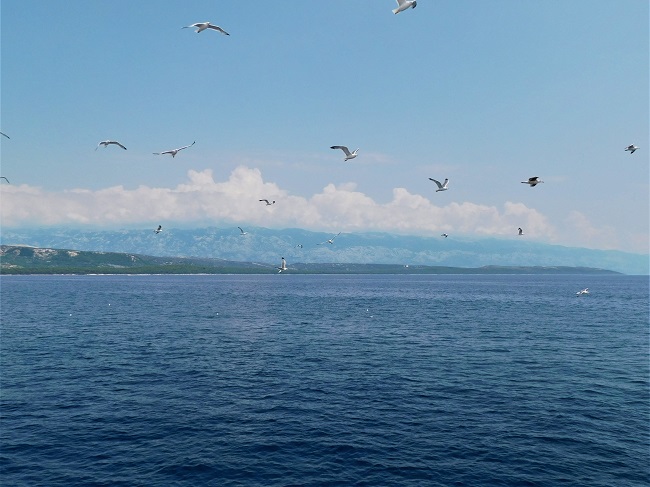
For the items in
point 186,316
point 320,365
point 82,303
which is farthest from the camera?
point 82,303

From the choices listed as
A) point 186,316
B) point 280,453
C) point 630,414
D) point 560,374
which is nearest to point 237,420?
point 280,453

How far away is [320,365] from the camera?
6594cm

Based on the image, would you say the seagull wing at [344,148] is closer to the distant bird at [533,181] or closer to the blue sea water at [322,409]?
the distant bird at [533,181]

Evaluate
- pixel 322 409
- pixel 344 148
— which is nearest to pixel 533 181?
pixel 344 148

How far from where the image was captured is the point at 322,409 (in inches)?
1818

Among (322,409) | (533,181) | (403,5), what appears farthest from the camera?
(322,409)

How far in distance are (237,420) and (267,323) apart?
70.3 m

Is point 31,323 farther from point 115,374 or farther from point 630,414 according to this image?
point 630,414

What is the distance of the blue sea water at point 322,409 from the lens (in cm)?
3319

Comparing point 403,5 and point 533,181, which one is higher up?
point 403,5

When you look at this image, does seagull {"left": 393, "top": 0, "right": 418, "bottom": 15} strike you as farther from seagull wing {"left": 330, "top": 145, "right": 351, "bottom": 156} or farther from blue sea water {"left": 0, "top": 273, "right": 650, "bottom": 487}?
blue sea water {"left": 0, "top": 273, "right": 650, "bottom": 487}

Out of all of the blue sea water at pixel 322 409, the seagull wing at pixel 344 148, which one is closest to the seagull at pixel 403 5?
the seagull wing at pixel 344 148

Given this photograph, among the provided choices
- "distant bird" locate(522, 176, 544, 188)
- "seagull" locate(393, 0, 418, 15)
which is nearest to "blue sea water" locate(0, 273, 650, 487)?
"distant bird" locate(522, 176, 544, 188)

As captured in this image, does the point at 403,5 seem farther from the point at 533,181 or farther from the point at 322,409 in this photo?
the point at 322,409
